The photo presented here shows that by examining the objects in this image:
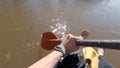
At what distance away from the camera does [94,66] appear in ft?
7.58

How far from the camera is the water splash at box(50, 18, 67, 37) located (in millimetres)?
3852

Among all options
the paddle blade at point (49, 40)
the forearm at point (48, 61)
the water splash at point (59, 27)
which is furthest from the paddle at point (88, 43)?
the water splash at point (59, 27)

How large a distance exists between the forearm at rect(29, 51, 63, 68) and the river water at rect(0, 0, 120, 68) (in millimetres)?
1219

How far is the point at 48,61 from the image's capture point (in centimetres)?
180

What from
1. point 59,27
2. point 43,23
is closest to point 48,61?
point 59,27

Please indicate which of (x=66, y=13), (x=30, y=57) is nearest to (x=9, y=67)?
(x=30, y=57)

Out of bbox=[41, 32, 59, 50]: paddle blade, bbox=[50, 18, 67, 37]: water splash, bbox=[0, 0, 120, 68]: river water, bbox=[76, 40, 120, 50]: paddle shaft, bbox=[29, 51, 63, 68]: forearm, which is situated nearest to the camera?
bbox=[76, 40, 120, 50]: paddle shaft

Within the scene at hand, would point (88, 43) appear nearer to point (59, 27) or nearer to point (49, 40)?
point (49, 40)

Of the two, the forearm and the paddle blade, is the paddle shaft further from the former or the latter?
the paddle blade

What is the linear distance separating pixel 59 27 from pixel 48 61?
225cm

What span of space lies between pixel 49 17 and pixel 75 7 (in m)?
1.03

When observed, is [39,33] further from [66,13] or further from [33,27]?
[66,13]

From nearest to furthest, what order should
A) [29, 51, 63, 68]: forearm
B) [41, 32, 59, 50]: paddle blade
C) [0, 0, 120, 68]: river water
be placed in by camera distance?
[29, 51, 63, 68]: forearm < [41, 32, 59, 50]: paddle blade < [0, 0, 120, 68]: river water

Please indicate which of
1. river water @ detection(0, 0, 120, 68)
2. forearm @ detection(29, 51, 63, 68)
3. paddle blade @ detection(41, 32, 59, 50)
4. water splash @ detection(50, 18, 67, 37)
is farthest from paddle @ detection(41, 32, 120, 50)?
water splash @ detection(50, 18, 67, 37)
